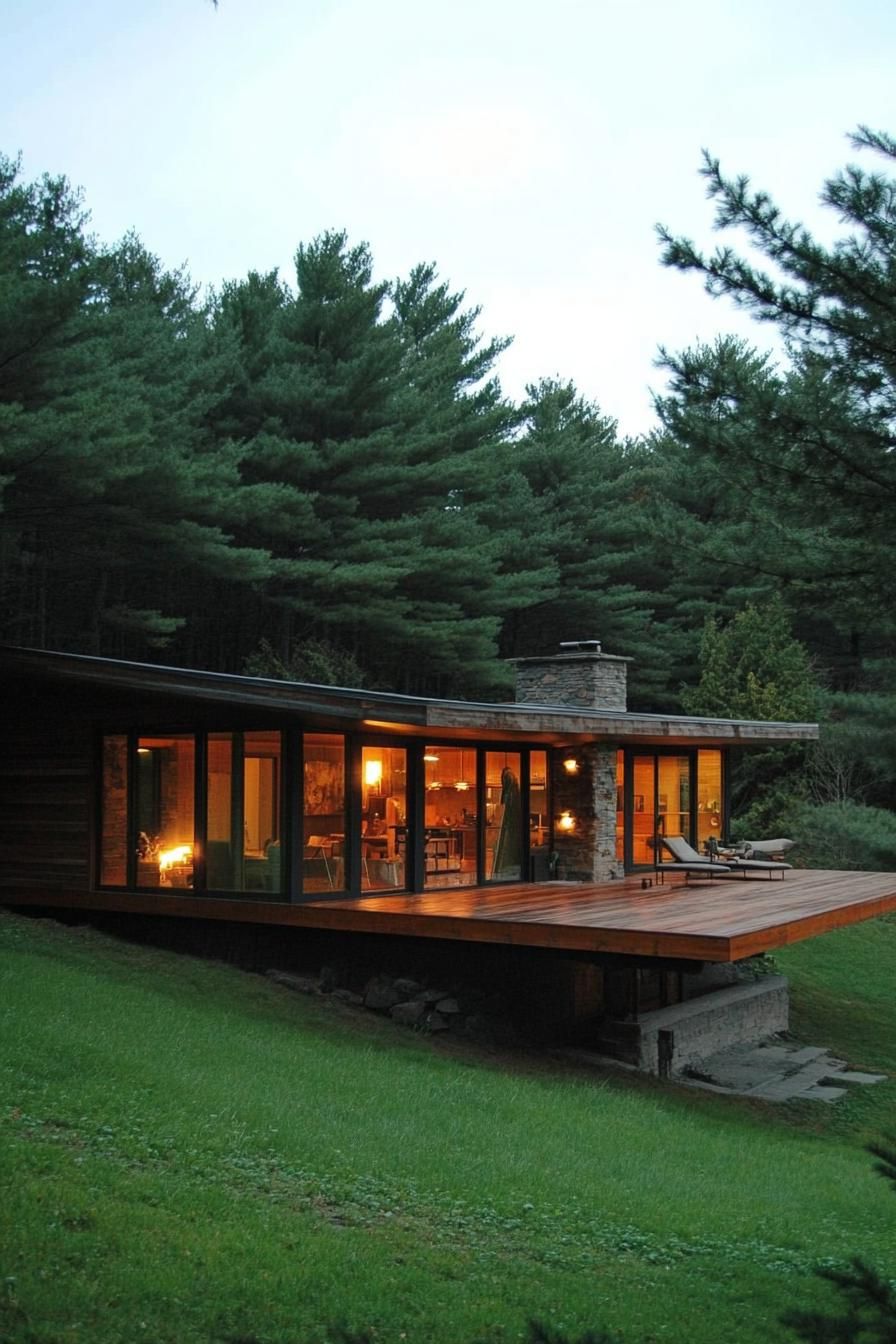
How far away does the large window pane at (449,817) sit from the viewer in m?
14.2

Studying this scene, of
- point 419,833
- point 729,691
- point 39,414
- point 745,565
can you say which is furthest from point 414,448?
point 745,565

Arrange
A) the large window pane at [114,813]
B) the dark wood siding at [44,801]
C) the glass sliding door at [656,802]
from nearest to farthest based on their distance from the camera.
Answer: the large window pane at [114,813] → the dark wood siding at [44,801] → the glass sliding door at [656,802]

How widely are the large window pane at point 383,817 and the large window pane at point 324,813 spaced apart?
12.4 inches

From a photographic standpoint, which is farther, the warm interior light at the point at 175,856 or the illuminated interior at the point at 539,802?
the illuminated interior at the point at 539,802

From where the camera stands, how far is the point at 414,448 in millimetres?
23500

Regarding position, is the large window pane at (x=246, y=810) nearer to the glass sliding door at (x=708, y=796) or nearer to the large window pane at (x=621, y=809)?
the large window pane at (x=621, y=809)

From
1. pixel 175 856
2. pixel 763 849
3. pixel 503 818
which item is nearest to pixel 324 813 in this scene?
pixel 175 856

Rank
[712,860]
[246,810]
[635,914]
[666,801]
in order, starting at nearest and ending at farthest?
[635,914], [246,810], [712,860], [666,801]

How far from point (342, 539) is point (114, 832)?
999cm

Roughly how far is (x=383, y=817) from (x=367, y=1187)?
24.4ft

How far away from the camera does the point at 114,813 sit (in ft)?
45.9

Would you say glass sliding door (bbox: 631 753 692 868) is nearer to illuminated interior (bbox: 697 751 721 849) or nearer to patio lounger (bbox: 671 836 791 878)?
illuminated interior (bbox: 697 751 721 849)

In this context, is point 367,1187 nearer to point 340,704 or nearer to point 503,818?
point 340,704

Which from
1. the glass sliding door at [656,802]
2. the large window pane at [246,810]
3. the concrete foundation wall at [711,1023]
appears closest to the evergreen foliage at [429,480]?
the concrete foundation wall at [711,1023]
